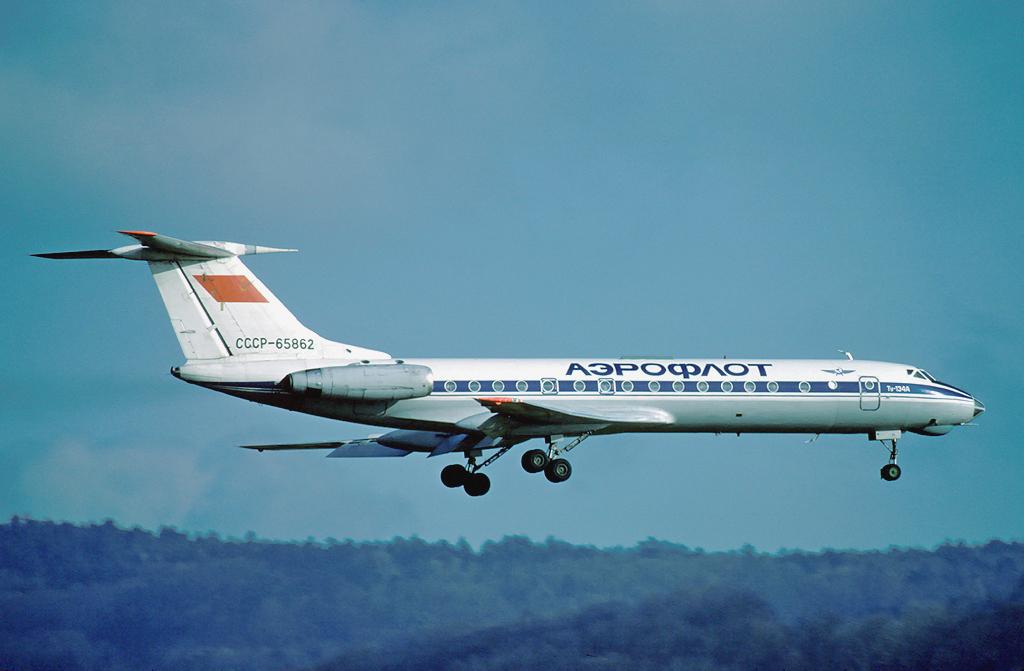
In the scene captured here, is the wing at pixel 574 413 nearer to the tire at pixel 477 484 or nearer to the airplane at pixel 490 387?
the airplane at pixel 490 387

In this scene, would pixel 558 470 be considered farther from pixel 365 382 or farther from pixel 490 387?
pixel 365 382

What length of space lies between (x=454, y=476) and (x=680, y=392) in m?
7.16

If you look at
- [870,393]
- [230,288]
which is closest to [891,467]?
[870,393]

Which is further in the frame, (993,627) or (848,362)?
(993,627)

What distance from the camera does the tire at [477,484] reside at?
2078 inches

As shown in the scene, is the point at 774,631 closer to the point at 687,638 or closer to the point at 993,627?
the point at 687,638

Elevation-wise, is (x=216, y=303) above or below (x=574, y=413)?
above

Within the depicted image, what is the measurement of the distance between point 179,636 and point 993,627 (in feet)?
88.6

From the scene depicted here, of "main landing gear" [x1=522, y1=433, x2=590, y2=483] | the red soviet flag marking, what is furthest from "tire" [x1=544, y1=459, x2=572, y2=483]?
the red soviet flag marking

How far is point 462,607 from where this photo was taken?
62562mm

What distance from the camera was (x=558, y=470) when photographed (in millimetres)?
50812

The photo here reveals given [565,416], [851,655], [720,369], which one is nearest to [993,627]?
[851,655]

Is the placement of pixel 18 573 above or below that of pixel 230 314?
below

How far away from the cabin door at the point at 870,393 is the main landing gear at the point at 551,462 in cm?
851
